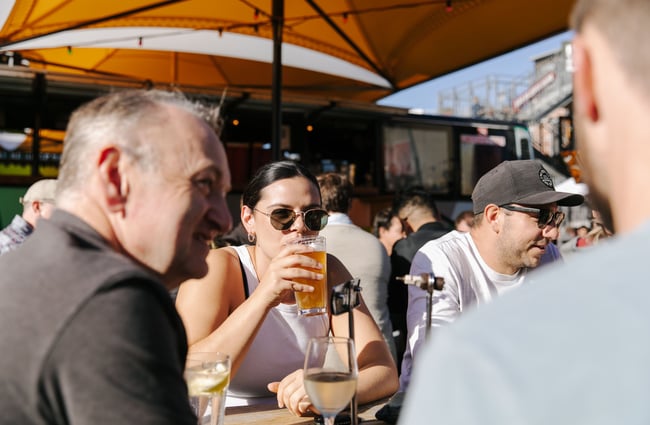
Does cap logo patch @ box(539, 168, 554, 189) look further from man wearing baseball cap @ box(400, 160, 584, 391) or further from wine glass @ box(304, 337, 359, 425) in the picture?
wine glass @ box(304, 337, 359, 425)

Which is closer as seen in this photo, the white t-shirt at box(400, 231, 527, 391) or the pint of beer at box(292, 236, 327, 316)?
the pint of beer at box(292, 236, 327, 316)

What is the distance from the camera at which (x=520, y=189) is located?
293 centimetres

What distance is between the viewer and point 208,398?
1438 mm

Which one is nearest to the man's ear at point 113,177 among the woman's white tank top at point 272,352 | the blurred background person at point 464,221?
the woman's white tank top at point 272,352

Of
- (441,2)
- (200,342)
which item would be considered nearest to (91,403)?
(200,342)

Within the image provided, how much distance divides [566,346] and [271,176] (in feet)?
6.51

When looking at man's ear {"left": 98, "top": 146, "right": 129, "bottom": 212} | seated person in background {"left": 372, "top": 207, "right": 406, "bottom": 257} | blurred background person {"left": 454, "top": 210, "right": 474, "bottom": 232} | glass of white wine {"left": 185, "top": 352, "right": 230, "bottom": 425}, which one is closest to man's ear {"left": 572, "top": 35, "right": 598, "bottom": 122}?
man's ear {"left": 98, "top": 146, "right": 129, "bottom": 212}

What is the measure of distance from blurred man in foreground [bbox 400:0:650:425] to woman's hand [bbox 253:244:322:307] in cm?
125

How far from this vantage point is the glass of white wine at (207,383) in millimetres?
1363

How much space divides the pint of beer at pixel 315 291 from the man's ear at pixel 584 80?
1286 millimetres

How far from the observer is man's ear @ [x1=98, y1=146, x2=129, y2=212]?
1.09 meters

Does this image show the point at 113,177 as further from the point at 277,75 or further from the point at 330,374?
the point at 277,75

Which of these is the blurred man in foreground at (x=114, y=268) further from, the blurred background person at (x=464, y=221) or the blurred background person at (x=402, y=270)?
the blurred background person at (x=464, y=221)

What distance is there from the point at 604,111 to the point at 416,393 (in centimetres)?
43
